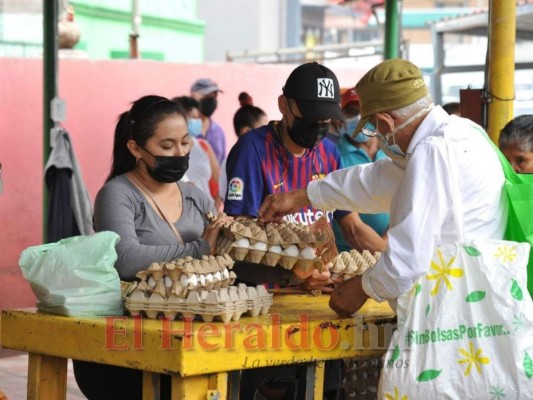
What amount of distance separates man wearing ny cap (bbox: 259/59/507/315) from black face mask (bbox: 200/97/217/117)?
617 centimetres

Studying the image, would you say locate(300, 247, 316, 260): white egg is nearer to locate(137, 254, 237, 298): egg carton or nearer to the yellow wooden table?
the yellow wooden table

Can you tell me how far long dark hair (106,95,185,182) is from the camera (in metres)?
3.86

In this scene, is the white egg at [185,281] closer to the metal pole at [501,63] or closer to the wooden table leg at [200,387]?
the wooden table leg at [200,387]

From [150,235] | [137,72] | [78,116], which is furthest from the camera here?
[137,72]

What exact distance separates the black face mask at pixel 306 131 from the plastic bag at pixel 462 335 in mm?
1161

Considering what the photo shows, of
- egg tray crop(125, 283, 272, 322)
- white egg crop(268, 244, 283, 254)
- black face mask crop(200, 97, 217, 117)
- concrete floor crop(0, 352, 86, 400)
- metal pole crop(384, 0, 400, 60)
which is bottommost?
concrete floor crop(0, 352, 86, 400)

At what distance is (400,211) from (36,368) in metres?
1.32

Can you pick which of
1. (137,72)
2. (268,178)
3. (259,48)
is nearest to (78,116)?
(137,72)

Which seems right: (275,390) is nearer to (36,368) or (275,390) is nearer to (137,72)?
(36,368)

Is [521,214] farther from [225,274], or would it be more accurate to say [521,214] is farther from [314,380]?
[225,274]

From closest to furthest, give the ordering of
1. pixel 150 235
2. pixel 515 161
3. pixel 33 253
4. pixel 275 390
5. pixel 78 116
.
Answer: pixel 33 253
pixel 150 235
pixel 275 390
pixel 515 161
pixel 78 116

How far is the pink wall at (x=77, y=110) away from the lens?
8594 millimetres

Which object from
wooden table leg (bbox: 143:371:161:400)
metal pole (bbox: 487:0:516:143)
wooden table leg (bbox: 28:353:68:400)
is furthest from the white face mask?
metal pole (bbox: 487:0:516:143)

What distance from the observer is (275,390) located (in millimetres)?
4207
